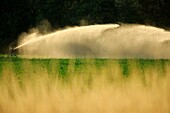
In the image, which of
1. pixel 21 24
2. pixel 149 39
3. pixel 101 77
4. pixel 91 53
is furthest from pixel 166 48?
pixel 21 24

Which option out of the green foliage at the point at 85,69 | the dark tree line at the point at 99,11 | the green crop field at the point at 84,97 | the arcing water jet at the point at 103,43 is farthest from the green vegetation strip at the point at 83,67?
the dark tree line at the point at 99,11

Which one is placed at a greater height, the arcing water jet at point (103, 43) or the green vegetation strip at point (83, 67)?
the arcing water jet at point (103, 43)

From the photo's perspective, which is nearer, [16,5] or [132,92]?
[132,92]

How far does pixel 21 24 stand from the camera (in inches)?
1875

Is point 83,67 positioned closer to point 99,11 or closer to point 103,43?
point 103,43

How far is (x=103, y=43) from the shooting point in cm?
2792

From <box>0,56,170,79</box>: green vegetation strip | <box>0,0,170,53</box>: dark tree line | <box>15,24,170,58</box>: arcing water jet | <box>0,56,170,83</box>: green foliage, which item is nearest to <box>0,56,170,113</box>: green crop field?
Answer: <box>0,56,170,83</box>: green foliage

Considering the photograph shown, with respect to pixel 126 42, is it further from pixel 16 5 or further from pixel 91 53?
pixel 16 5

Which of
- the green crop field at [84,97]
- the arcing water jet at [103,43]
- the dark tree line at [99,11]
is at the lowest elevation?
the green crop field at [84,97]

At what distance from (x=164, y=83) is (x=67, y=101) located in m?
1.63

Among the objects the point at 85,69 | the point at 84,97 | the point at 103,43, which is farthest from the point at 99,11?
the point at 84,97

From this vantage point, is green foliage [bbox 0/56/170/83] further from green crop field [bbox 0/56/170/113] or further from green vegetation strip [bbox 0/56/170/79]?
green crop field [bbox 0/56/170/113]

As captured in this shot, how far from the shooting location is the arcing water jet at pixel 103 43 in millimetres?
26375

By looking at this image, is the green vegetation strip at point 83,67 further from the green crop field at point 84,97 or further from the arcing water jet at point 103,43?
the arcing water jet at point 103,43
